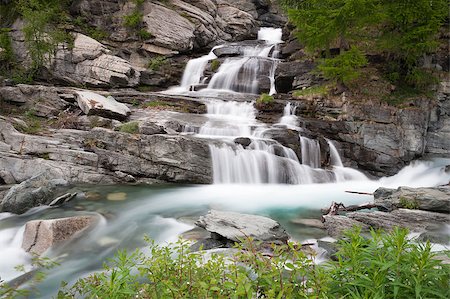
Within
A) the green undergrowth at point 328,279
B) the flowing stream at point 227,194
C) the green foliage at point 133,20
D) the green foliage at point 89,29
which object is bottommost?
the flowing stream at point 227,194

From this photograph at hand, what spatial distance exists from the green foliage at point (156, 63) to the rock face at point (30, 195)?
15.4m

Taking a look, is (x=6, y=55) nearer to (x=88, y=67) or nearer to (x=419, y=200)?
(x=88, y=67)

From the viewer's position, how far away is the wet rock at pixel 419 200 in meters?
7.64

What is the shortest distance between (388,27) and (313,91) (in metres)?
5.53

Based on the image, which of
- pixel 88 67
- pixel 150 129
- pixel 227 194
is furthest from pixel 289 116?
pixel 88 67

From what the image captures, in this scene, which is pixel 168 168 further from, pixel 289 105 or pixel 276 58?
pixel 276 58

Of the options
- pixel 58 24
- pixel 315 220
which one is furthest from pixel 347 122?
pixel 58 24

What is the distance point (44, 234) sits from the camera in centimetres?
639

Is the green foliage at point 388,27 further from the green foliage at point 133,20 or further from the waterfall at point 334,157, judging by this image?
the green foliage at point 133,20

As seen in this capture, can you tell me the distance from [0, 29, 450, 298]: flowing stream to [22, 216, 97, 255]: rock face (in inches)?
7.0

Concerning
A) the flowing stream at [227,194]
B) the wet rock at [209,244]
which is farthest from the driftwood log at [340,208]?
the wet rock at [209,244]

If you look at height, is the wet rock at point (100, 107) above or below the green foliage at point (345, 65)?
below

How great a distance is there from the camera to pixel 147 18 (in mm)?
25141

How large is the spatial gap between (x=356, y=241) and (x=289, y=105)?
14378mm
